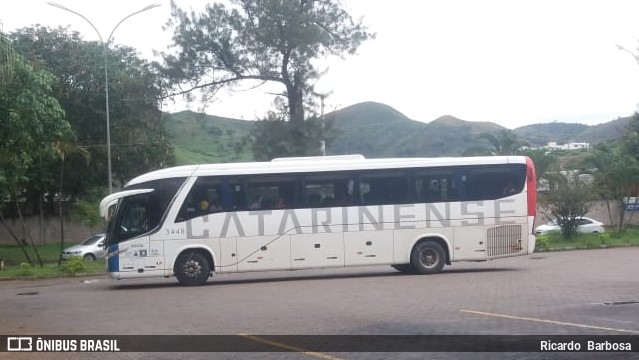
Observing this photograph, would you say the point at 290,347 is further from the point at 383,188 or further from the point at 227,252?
the point at 383,188

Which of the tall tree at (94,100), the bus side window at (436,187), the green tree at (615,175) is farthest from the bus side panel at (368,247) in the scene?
the tall tree at (94,100)

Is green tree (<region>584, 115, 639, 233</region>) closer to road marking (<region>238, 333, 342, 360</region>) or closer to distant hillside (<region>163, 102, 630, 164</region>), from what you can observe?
distant hillside (<region>163, 102, 630, 164</region>)

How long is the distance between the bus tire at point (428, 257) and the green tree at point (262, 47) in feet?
40.1

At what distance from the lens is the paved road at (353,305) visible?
11.5 m

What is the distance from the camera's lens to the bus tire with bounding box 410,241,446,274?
70.6ft

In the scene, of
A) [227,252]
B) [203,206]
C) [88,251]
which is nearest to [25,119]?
[203,206]

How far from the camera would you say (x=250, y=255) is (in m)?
20.7

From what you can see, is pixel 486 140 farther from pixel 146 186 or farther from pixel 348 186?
pixel 146 186

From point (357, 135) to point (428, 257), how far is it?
60.6ft

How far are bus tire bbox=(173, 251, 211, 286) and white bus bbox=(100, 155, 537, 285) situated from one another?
0.08ft

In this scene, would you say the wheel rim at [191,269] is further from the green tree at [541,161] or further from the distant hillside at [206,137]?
the green tree at [541,161]

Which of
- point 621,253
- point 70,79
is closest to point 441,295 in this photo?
point 621,253

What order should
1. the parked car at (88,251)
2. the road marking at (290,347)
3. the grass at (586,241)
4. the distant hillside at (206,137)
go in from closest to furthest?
the road marking at (290,347), the grass at (586,241), the distant hillside at (206,137), the parked car at (88,251)

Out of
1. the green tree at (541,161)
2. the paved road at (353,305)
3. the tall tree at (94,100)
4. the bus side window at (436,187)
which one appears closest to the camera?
the paved road at (353,305)
